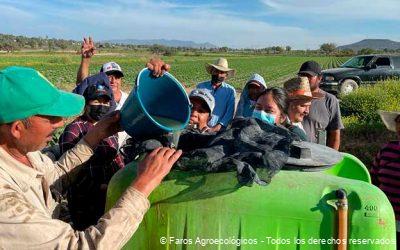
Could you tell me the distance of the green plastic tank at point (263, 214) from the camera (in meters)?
1.76

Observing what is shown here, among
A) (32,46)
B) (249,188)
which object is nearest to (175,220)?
(249,188)

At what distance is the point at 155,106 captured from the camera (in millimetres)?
2648

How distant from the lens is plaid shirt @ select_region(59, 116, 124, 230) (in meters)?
2.91

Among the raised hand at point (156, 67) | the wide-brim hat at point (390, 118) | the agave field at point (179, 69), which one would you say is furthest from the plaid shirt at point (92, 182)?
the agave field at point (179, 69)

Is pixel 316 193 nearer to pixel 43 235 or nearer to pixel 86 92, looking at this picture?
pixel 43 235

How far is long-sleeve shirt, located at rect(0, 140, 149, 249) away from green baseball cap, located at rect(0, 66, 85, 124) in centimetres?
22

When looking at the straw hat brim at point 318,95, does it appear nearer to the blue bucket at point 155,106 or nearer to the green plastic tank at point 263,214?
the blue bucket at point 155,106

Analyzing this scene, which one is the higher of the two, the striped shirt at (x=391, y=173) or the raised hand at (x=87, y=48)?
the raised hand at (x=87, y=48)

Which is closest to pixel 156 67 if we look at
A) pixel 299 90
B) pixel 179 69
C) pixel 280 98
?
pixel 280 98

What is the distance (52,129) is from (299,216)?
1.09 m

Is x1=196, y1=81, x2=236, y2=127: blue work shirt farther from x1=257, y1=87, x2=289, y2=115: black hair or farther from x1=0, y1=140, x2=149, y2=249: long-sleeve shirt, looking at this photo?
x1=0, y1=140, x2=149, y2=249: long-sleeve shirt

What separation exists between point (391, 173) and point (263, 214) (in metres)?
1.68

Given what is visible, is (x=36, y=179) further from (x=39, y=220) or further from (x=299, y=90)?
(x=299, y=90)

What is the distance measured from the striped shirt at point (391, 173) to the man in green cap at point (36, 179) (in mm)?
1923
